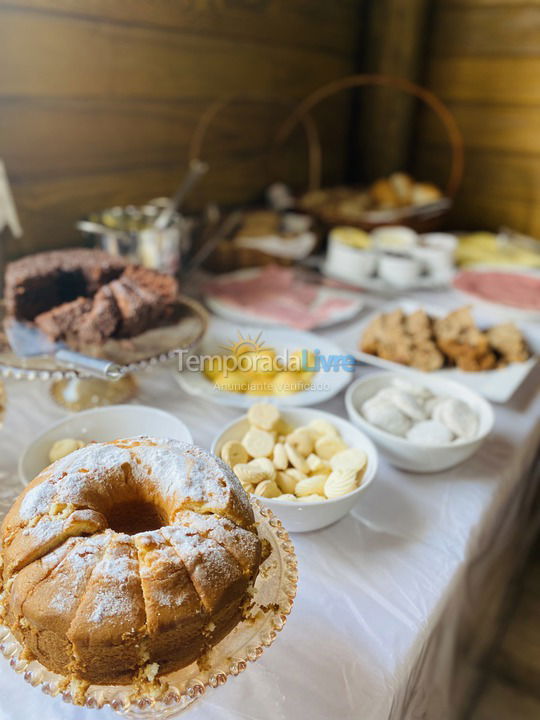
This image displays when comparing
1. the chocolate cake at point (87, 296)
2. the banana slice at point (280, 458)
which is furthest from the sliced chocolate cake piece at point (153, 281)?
the banana slice at point (280, 458)

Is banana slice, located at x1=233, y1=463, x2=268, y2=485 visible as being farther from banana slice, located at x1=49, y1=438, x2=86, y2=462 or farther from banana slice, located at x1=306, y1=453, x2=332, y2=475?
banana slice, located at x1=49, y1=438, x2=86, y2=462

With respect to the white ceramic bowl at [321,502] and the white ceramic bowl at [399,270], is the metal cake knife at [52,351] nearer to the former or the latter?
the white ceramic bowl at [321,502]

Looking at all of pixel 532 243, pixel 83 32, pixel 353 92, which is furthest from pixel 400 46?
pixel 83 32

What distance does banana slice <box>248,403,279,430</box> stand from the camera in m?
0.77

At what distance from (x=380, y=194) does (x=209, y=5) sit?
75 centimetres

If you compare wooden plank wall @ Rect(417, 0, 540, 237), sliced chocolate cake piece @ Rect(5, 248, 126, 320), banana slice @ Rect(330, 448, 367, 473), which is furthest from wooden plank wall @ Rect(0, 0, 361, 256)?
banana slice @ Rect(330, 448, 367, 473)

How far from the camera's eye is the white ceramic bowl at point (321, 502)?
642 millimetres

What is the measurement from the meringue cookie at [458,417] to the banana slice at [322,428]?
17 cm

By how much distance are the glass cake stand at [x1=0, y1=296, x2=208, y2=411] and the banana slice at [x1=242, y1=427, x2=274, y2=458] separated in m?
0.18

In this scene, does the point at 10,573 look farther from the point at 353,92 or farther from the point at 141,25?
the point at 353,92

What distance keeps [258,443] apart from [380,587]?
0.22 metres

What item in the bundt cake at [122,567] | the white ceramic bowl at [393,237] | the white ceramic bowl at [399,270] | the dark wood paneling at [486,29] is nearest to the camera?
the bundt cake at [122,567]

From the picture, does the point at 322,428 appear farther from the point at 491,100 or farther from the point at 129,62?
the point at 491,100

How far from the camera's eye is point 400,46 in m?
2.12
